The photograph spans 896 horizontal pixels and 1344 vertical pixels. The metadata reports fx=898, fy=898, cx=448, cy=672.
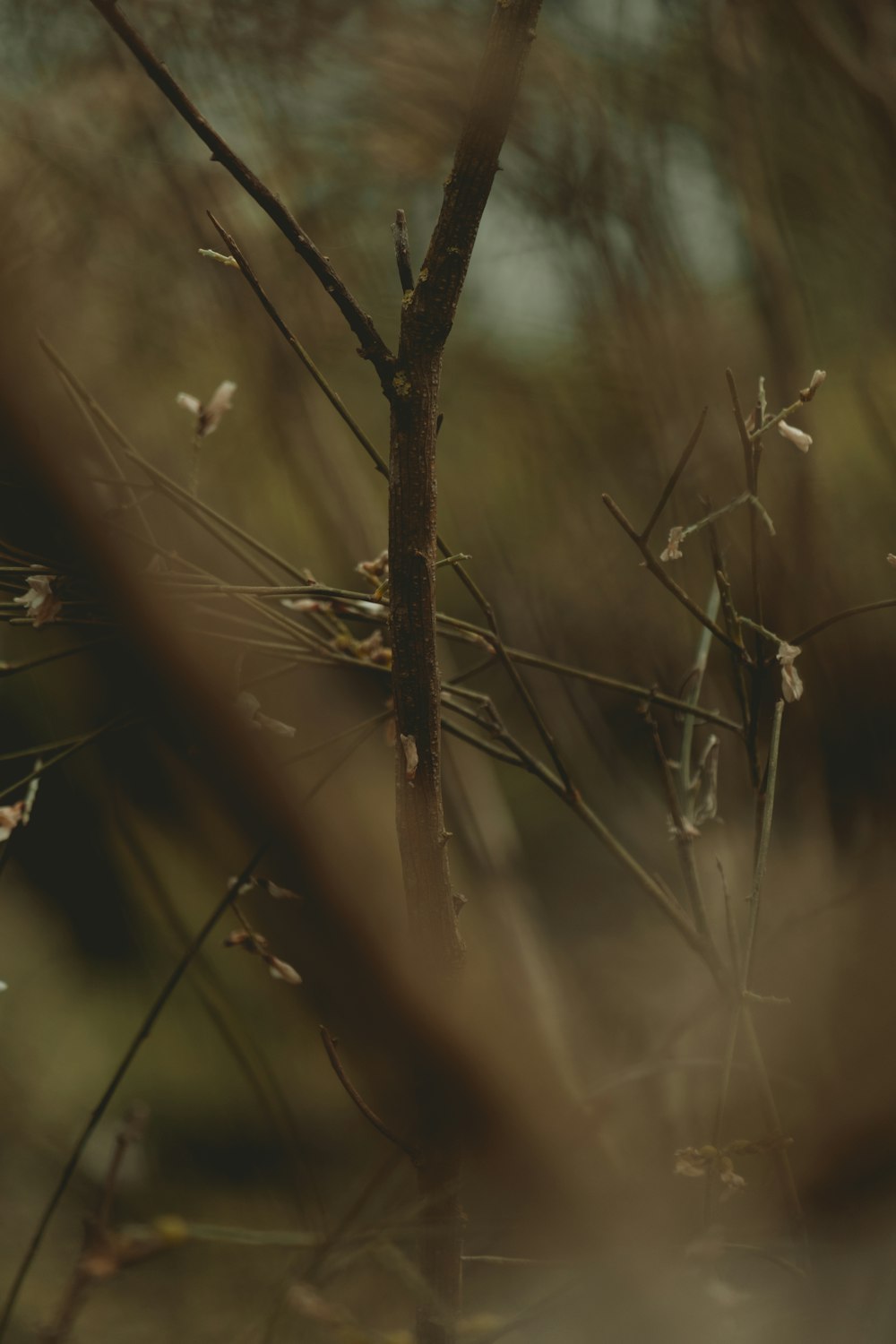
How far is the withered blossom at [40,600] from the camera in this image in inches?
11.7

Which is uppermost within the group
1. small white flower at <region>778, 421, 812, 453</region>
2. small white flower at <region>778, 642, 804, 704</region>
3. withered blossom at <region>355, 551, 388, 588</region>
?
withered blossom at <region>355, 551, 388, 588</region>

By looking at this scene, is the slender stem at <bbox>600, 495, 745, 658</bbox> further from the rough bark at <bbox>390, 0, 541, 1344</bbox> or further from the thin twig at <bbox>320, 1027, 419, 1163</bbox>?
the thin twig at <bbox>320, 1027, 419, 1163</bbox>

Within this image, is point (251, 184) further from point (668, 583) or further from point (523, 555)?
point (523, 555)

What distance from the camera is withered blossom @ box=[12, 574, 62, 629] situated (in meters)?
0.30

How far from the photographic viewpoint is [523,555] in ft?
2.86

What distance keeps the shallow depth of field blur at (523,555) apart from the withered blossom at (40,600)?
0.15 metres

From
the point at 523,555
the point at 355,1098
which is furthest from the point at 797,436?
the point at 523,555

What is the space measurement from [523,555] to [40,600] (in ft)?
2.02

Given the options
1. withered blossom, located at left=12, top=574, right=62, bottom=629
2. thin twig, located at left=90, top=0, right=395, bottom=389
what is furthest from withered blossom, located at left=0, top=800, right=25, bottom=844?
thin twig, located at left=90, top=0, right=395, bottom=389

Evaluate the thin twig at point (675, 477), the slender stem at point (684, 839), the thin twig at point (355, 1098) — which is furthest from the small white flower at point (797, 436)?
the thin twig at point (355, 1098)

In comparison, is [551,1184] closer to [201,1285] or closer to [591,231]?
[201,1285]

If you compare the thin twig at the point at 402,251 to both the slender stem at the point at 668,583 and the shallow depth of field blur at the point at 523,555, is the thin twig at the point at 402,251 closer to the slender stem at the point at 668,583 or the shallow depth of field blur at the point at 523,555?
the slender stem at the point at 668,583

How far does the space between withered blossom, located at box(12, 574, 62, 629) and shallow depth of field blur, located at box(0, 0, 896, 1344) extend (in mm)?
154

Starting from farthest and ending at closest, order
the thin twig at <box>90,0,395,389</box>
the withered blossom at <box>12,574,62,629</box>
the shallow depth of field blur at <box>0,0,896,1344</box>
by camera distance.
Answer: the shallow depth of field blur at <box>0,0,896,1344</box> < the withered blossom at <box>12,574,62,629</box> < the thin twig at <box>90,0,395,389</box>
